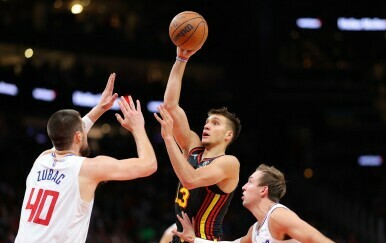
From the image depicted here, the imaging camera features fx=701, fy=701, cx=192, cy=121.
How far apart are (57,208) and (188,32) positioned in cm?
223

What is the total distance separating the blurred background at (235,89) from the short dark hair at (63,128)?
36.6 feet

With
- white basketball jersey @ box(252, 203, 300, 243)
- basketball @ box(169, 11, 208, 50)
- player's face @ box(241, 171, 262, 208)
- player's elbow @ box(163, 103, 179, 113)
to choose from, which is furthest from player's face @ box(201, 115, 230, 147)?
white basketball jersey @ box(252, 203, 300, 243)

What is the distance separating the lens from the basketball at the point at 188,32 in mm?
6602

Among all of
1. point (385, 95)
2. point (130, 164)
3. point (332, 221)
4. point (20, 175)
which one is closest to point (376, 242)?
point (332, 221)

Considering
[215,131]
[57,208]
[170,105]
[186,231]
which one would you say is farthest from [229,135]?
[57,208]

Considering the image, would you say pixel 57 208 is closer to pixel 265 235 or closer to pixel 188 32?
pixel 265 235

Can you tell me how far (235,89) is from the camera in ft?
81.8

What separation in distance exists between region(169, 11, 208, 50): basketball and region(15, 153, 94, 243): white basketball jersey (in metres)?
1.79

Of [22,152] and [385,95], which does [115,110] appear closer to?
[22,152]

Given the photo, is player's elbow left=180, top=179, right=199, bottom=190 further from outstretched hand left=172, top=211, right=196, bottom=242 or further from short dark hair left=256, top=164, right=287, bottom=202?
short dark hair left=256, top=164, right=287, bottom=202

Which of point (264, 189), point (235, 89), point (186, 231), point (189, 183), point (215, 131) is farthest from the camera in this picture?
point (235, 89)

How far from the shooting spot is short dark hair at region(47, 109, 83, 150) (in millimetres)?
5406

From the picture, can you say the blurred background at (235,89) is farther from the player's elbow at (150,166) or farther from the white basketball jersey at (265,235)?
the player's elbow at (150,166)

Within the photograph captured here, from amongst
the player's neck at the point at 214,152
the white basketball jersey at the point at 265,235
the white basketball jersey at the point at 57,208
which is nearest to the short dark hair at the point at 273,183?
the white basketball jersey at the point at 265,235
